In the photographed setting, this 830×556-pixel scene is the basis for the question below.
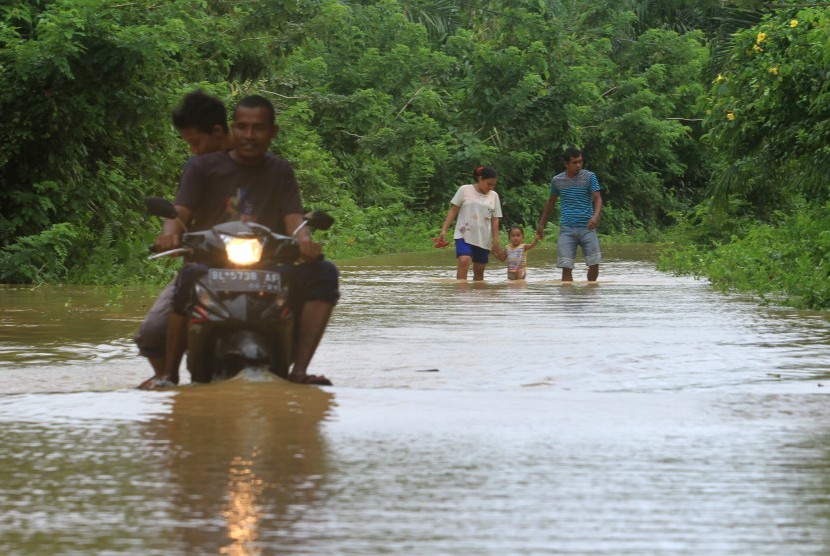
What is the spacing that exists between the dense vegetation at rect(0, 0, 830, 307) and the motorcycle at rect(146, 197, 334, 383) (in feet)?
23.7

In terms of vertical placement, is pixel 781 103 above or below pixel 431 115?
below

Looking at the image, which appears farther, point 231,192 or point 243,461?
point 231,192

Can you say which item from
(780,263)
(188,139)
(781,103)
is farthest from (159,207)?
(781,103)

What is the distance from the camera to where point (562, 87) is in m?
39.9

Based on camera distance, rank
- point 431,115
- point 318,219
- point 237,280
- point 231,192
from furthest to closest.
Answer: point 431,115, point 231,192, point 318,219, point 237,280

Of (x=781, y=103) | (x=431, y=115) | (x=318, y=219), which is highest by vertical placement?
(x=431, y=115)

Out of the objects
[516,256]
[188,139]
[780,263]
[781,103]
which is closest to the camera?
[188,139]

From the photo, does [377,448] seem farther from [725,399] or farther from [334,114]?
[334,114]

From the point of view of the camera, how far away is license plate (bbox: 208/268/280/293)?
7555 mm

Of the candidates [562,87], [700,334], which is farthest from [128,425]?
[562,87]

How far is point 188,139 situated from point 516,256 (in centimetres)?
1106

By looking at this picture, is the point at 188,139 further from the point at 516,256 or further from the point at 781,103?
the point at 516,256

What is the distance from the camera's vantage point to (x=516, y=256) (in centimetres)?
1916

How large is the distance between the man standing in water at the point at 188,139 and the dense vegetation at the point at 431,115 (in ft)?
23.1
